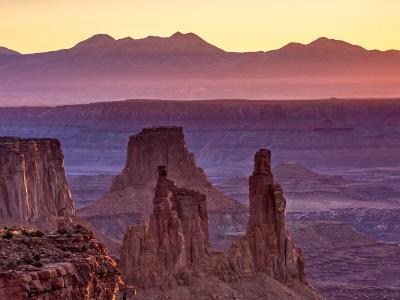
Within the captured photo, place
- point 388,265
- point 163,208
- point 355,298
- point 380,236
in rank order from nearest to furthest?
1. point 163,208
2. point 355,298
3. point 388,265
4. point 380,236

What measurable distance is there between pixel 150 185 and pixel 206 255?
6086 cm

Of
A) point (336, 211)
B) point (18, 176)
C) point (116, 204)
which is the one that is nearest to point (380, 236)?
point (336, 211)

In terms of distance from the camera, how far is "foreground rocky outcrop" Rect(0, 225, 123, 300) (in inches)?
742

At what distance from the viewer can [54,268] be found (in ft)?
63.5

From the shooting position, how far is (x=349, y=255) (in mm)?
140250

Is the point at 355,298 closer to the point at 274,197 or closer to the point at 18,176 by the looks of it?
the point at 18,176

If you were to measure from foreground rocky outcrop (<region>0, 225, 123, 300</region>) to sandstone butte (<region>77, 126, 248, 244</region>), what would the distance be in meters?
99.1

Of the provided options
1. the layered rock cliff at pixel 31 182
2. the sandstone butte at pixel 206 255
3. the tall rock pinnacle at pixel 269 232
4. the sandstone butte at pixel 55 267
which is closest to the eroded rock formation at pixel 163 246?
the sandstone butte at pixel 206 255

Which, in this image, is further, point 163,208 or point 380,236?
point 380,236

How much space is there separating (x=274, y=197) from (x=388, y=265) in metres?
68.7

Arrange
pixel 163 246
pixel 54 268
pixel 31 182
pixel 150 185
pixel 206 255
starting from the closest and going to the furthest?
pixel 54 268, pixel 163 246, pixel 206 255, pixel 31 182, pixel 150 185

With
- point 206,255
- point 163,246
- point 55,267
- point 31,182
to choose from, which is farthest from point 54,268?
point 31,182

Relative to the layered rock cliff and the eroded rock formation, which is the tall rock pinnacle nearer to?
the eroded rock formation

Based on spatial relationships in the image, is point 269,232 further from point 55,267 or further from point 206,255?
point 55,267
